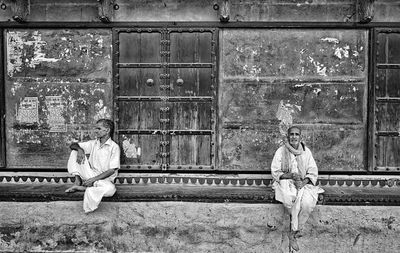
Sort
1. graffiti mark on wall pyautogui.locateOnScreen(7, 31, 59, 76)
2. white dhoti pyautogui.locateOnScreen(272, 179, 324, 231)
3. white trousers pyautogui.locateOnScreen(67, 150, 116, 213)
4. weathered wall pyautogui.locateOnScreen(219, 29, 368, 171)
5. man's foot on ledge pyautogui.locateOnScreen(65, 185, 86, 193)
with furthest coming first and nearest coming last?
graffiti mark on wall pyautogui.locateOnScreen(7, 31, 59, 76) → weathered wall pyautogui.locateOnScreen(219, 29, 368, 171) → man's foot on ledge pyautogui.locateOnScreen(65, 185, 86, 193) → white trousers pyautogui.locateOnScreen(67, 150, 116, 213) → white dhoti pyautogui.locateOnScreen(272, 179, 324, 231)

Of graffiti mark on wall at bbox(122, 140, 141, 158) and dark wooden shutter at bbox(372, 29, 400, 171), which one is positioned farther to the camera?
graffiti mark on wall at bbox(122, 140, 141, 158)

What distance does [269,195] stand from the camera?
4730 millimetres

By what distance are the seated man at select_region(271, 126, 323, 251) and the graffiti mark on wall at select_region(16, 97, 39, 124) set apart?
3.37 metres

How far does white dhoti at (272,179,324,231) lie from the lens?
4523 mm

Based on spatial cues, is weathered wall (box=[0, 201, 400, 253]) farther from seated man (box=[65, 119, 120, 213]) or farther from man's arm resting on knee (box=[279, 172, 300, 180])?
man's arm resting on knee (box=[279, 172, 300, 180])

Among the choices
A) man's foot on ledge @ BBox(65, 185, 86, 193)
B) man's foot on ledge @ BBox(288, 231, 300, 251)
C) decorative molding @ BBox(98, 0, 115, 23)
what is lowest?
man's foot on ledge @ BBox(288, 231, 300, 251)

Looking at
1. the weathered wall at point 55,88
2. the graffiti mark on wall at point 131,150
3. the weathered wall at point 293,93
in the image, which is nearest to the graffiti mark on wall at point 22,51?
the weathered wall at point 55,88

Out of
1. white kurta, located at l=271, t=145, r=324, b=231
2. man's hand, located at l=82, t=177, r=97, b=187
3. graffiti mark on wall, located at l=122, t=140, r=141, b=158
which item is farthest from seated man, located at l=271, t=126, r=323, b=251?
man's hand, located at l=82, t=177, r=97, b=187

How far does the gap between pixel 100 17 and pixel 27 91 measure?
4.86 ft

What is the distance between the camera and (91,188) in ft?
15.3

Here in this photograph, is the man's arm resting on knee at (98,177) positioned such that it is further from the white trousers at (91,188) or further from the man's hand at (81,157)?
the man's hand at (81,157)

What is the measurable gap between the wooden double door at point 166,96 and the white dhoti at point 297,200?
→ 1.08 meters

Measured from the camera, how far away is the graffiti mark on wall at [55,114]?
5.18m

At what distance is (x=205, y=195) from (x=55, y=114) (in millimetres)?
2410
